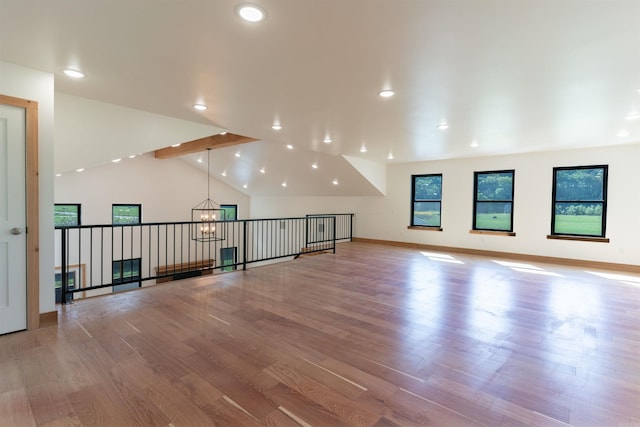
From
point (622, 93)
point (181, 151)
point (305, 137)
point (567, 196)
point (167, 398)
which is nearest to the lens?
point (167, 398)

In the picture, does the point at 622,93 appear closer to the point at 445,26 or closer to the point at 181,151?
the point at 445,26

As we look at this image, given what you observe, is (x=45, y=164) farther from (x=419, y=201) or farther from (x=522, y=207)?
(x=522, y=207)

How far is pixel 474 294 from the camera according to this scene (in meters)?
4.37

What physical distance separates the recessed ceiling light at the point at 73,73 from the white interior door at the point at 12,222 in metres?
0.52

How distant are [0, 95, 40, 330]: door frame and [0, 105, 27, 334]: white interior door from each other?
0.03 metres

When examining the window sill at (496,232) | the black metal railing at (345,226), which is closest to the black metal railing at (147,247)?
the black metal railing at (345,226)

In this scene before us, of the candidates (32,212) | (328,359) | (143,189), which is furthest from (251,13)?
(143,189)

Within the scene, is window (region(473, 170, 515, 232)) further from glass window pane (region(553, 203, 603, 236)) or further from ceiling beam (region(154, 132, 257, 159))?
ceiling beam (region(154, 132, 257, 159))

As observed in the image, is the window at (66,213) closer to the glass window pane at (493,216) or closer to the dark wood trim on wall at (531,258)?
the dark wood trim on wall at (531,258)

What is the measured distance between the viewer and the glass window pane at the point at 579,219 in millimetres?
6395

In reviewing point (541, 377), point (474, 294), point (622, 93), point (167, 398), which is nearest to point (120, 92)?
point (167, 398)

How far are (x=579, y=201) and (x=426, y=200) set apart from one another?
331 cm

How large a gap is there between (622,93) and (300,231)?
961 centimetres

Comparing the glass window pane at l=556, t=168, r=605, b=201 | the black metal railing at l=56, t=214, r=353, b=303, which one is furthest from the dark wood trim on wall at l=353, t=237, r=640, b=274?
the black metal railing at l=56, t=214, r=353, b=303
